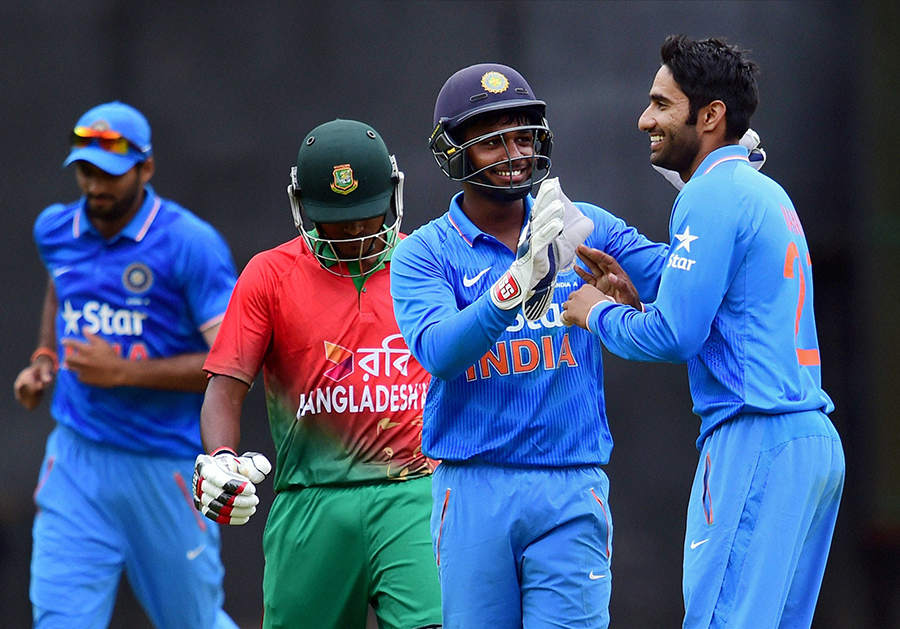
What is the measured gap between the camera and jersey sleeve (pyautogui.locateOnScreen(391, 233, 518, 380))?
9.30ft

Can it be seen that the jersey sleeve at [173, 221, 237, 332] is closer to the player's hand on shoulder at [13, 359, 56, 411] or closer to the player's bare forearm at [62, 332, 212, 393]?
the player's bare forearm at [62, 332, 212, 393]

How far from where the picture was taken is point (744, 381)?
2934 millimetres

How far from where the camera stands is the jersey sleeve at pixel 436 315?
2.84 m

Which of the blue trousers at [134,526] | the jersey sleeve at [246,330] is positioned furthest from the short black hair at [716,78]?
the blue trousers at [134,526]

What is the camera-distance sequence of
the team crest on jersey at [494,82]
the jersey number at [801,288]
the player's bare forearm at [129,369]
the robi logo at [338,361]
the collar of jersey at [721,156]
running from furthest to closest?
the player's bare forearm at [129,369]
the robi logo at [338,361]
the team crest on jersey at [494,82]
the collar of jersey at [721,156]
the jersey number at [801,288]

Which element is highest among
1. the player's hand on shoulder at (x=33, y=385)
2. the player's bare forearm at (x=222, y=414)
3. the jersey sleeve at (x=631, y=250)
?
the jersey sleeve at (x=631, y=250)

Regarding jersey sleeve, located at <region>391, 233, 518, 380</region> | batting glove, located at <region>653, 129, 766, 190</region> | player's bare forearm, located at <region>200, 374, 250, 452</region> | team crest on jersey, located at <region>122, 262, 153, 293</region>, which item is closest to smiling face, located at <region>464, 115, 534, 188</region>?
jersey sleeve, located at <region>391, 233, 518, 380</region>

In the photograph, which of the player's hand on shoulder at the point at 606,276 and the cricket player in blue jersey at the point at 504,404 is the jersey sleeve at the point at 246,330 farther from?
the player's hand on shoulder at the point at 606,276

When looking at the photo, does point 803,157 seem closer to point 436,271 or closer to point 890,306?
point 890,306

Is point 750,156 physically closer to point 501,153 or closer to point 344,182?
point 501,153

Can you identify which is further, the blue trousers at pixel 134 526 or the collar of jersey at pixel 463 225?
the blue trousers at pixel 134 526

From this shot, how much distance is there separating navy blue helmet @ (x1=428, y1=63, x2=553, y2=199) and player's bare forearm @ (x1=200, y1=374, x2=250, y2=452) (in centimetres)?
88

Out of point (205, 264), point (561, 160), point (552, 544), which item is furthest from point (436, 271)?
point (561, 160)

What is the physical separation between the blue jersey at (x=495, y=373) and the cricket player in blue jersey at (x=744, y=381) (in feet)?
0.47
